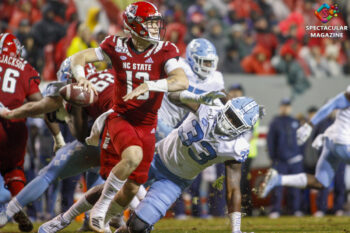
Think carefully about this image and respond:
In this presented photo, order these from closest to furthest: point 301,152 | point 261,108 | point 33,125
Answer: point 261,108 → point 33,125 → point 301,152

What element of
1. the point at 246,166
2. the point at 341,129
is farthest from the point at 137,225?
the point at 341,129

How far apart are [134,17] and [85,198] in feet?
5.64

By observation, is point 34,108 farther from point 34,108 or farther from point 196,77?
point 196,77

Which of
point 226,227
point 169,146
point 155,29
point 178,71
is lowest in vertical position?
point 226,227

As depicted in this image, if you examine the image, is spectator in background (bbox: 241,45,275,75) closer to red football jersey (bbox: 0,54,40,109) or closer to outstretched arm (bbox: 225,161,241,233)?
red football jersey (bbox: 0,54,40,109)

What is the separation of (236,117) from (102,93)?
1704 millimetres

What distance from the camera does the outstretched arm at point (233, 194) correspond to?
21.1ft

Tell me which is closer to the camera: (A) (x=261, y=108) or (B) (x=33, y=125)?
(A) (x=261, y=108)

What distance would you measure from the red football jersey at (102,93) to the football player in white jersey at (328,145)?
2.89 m

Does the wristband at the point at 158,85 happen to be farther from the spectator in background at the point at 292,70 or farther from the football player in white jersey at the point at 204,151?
the spectator in background at the point at 292,70

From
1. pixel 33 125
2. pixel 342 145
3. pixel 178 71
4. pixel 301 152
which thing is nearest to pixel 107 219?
pixel 178 71

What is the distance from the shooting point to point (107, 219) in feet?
20.7

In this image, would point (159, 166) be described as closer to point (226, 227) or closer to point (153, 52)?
Answer: point (153, 52)

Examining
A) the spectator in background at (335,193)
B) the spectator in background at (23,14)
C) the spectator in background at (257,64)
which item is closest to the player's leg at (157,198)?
the spectator in background at (335,193)
